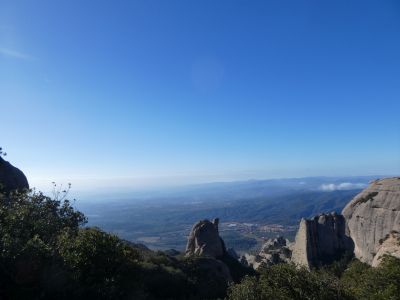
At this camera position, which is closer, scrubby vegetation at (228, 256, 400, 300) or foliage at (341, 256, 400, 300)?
scrubby vegetation at (228, 256, 400, 300)

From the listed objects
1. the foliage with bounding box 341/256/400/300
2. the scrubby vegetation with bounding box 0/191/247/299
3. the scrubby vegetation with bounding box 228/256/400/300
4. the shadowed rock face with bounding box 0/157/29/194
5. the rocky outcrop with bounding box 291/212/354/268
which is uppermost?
the shadowed rock face with bounding box 0/157/29/194

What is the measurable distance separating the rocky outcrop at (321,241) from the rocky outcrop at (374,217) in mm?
2098

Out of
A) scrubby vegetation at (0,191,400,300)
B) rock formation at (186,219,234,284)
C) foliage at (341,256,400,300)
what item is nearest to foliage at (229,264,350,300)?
scrubby vegetation at (0,191,400,300)

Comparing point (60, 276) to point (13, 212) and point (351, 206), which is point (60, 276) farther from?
point (351, 206)

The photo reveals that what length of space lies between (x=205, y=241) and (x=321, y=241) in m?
30.0

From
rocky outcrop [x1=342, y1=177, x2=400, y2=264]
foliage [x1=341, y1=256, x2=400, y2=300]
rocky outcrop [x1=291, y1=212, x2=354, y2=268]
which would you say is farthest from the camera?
rocky outcrop [x1=291, y1=212, x2=354, y2=268]

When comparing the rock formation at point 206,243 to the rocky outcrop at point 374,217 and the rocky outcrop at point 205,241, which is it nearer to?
the rocky outcrop at point 205,241

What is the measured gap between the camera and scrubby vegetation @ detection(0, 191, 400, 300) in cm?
2144

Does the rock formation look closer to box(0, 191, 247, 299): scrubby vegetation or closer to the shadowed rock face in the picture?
the shadowed rock face

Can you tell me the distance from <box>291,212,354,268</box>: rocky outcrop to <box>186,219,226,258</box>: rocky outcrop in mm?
21033

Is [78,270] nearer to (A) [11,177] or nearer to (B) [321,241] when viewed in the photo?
(A) [11,177]

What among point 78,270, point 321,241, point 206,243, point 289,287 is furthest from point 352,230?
point 78,270

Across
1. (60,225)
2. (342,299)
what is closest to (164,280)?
(60,225)

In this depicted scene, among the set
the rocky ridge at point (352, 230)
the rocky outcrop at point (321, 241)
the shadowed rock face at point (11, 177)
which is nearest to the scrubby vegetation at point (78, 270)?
the shadowed rock face at point (11, 177)
